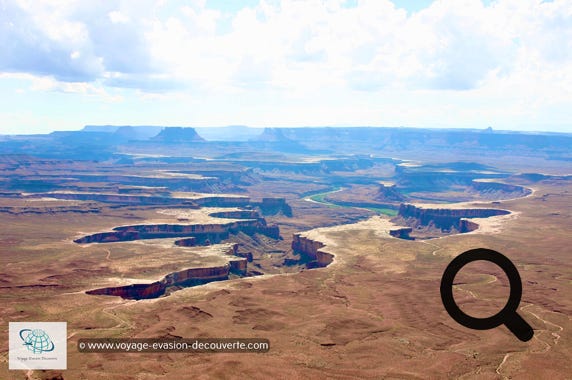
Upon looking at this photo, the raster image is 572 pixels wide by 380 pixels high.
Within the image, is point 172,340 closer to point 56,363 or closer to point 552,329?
point 56,363

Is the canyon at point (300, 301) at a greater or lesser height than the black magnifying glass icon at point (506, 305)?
lesser

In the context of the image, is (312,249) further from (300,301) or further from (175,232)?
(300,301)

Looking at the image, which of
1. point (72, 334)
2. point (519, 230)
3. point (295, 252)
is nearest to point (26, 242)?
point (295, 252)

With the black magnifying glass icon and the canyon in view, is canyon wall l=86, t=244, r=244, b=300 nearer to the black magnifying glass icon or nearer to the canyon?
the canyon

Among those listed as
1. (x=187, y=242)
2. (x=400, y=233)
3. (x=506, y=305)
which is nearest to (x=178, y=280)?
(x=187, y=242)

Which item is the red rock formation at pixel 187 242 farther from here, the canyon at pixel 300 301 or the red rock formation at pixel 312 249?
the red rock formation at pixel 312 249

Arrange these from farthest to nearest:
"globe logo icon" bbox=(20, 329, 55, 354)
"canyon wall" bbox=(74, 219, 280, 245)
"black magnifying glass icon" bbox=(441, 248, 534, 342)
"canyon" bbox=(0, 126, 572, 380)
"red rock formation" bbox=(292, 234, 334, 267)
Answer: "canyon wall" bbox=(74, 219, 280, 245), "red rock formation" bbox=(292, 234, 334, 267), "globe logo icon" bbox=(20, 329, 55, 354), "canyon" bbox=(0, 126, 572, 380), "black magnifying glass icon" bbox=(441, 248, 534, 342)

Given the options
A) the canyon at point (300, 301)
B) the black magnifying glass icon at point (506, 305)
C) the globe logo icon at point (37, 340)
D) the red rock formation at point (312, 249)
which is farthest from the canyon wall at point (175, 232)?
the black magnifying glass icon at point (506, 305)

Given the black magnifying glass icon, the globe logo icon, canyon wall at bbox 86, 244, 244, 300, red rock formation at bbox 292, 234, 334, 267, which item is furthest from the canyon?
the black magnifying glass icon
